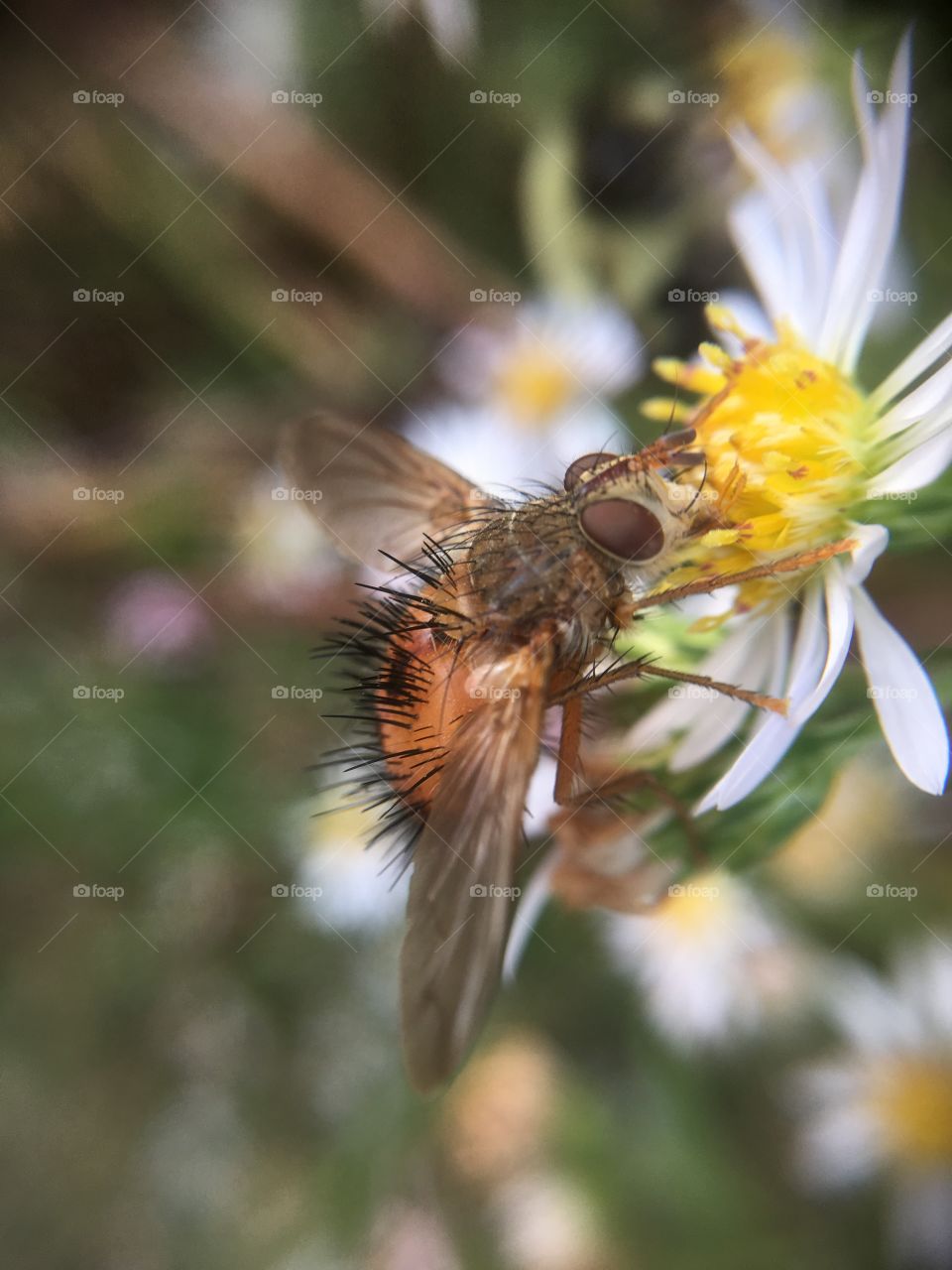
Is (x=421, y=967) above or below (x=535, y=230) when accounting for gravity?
below

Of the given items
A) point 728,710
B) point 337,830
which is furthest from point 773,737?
point 337,830

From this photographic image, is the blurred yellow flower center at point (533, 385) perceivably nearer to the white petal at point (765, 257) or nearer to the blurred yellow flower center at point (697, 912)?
the white petal at point (765, 257)

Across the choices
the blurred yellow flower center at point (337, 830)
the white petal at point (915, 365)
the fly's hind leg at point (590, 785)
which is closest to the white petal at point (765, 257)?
the white petal at point (915, 365)

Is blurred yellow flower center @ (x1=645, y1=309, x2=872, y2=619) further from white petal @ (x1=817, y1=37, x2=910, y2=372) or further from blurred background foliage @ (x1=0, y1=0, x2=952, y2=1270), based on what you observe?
blurred background foliage @ (x1=0, y1=0, x2=952, y2=1270)

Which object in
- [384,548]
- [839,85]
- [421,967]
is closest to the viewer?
[421,967]

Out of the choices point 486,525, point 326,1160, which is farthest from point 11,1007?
point 486,525

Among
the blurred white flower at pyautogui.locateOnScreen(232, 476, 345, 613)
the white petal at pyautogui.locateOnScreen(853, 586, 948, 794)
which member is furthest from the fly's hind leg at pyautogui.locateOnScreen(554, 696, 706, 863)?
the blurred white flower at pyautogui.locateOnScreen(232, 476, 345, 613)

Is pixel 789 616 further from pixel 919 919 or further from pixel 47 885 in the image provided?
pixel 47 885
